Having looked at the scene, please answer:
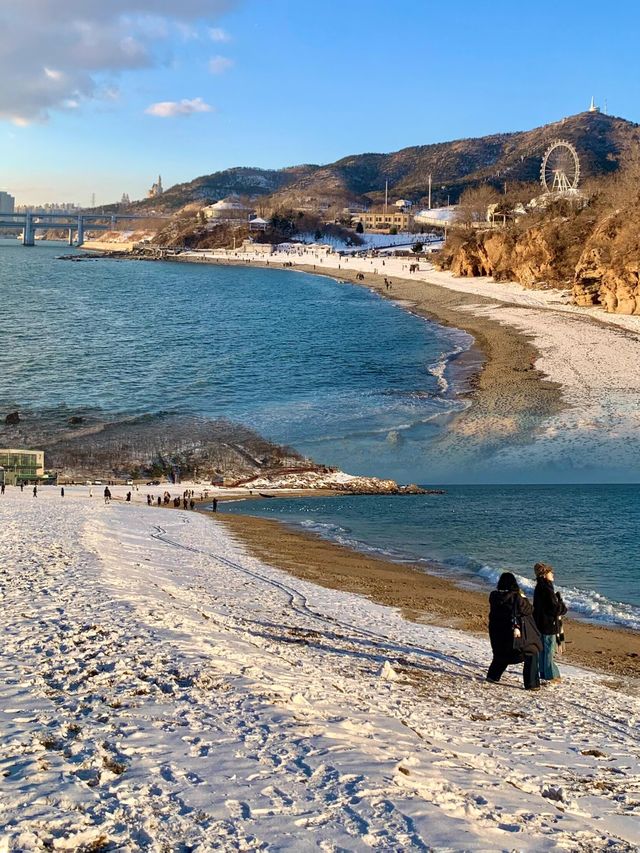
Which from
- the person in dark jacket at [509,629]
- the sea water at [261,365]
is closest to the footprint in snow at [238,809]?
the person in dark jacket at [509,629]

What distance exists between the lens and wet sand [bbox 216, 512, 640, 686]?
12250 mm

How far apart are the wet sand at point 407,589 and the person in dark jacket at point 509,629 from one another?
2.28m

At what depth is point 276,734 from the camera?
6656 mm

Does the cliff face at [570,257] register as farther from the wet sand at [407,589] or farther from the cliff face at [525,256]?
the wet sand at [407,589]

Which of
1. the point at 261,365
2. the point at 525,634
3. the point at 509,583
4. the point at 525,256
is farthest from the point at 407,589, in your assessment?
the point at 525,256

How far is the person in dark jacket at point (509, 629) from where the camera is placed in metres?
9.00

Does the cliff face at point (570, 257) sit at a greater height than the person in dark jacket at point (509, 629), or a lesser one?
greater

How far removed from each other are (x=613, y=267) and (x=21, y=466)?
4922cm

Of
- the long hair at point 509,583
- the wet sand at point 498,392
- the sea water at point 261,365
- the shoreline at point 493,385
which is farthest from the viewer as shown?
the sea water at point 261,365

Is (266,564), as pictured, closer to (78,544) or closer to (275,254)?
(78,544)

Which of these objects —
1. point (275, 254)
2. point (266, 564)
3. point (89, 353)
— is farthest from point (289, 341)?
point (275, 254)

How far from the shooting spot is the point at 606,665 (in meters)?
11.5

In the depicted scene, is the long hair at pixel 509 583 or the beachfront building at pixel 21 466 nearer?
the long hair at pixel 509 583

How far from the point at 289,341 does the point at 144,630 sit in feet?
183
